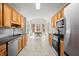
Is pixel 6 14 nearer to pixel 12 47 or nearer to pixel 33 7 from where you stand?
pixel 12 47

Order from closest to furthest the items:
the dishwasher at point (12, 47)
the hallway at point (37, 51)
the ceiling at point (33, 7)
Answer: the dishwasher at point (12, 47) < the hallway at point (37, 51) < the ceiling at point (33, 7)

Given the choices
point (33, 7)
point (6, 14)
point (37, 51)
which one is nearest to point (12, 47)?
point (6, 14)

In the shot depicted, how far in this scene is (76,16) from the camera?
1.53 metres

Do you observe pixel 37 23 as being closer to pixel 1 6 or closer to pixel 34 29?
pixel 34 29

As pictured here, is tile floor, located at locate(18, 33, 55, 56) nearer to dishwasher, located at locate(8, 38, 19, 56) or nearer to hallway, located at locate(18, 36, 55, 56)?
hallway, located at locate(18, 36, 55, 56)

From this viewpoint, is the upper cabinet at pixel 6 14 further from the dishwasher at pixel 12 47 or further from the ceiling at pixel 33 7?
the ceiling at pixel 33 7

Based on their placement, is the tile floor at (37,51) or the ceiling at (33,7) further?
the ceiling at (33,7)

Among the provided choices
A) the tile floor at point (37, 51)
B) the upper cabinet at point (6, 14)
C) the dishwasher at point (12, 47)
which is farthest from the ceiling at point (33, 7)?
the tile floor at point (37, 51)

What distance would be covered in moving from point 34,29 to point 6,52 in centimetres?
1291

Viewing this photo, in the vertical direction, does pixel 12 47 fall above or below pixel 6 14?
below

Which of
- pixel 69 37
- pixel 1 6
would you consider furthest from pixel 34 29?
pixel 69 37

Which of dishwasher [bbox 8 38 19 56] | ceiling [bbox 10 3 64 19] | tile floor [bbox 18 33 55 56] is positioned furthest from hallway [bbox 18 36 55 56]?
ceiling [bbox 10 3 64 19]

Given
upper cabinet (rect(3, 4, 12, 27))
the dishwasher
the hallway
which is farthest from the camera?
the hallway

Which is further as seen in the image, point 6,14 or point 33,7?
point 33,7
